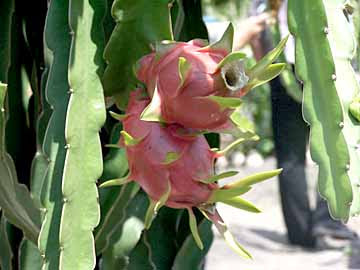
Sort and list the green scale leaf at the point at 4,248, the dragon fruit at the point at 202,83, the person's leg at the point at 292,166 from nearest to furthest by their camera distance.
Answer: the dragon fruit at the point at 202,83, the green scale leaf at the point at 4,248, the person's leg at the point at 292,166

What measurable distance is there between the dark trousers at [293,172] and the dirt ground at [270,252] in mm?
108

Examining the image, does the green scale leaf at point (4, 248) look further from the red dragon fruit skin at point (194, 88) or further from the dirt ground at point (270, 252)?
the dirt ground at point (270, 252)

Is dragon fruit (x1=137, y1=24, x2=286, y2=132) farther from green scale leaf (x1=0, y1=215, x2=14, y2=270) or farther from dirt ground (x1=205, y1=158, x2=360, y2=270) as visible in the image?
dirt ground (x1=205, y1=158, x2=360, y2=270)

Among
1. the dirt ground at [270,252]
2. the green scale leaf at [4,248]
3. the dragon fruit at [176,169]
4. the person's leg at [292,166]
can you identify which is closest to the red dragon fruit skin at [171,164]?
the dragon fruit at [176,169]

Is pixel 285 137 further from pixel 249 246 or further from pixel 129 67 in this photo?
pixel 129 67

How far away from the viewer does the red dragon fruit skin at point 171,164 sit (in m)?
0.59

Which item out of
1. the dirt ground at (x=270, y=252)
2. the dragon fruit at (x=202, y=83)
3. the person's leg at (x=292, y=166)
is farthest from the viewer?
the dirt ground at (x=270, y=252)

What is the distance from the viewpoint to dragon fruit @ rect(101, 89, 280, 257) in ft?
1.92

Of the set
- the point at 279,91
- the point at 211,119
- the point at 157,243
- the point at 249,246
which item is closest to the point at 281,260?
the point at 249,246

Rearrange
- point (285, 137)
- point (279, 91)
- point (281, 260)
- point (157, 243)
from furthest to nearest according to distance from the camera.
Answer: point (281, 260)
point (285, 137)
point (279, 91)
point (157, 243)

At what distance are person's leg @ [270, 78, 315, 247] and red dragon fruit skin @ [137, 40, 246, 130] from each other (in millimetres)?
2118

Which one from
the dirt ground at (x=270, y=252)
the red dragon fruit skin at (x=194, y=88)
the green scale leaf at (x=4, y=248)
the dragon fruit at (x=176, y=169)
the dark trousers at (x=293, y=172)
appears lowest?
the dirt ground at (x=270, y=252)

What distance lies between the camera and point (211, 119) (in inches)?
22.4

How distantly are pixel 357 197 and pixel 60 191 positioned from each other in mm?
252
